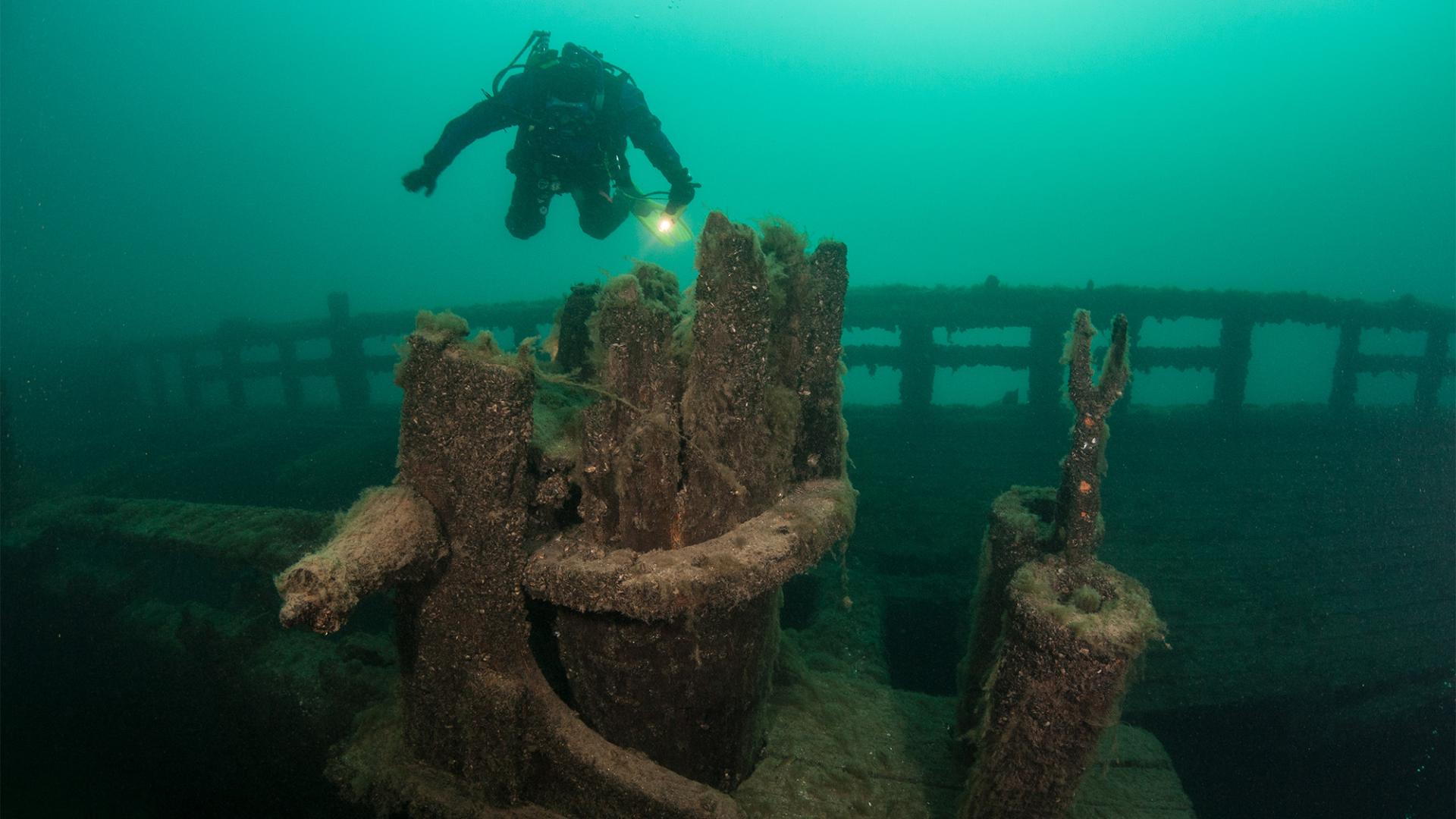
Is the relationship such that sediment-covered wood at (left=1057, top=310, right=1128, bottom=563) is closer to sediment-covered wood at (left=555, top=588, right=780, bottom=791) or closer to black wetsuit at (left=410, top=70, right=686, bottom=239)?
sediment-covered wood at (left=555, top=588, right=780, bottom=791)

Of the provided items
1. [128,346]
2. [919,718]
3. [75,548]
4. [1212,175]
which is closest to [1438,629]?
[919,718]

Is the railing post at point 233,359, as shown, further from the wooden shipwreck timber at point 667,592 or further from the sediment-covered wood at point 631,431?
the sediment-covered wood at point 631,431

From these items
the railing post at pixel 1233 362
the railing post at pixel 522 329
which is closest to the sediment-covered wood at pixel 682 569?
the railing post at pixel 522 329

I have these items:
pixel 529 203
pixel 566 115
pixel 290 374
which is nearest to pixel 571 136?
pixel 566 115

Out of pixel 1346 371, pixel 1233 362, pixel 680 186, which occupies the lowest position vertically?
pixel 1346 371

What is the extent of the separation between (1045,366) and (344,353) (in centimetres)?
1335

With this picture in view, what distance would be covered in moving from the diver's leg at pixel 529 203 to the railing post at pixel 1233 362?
10466 mm

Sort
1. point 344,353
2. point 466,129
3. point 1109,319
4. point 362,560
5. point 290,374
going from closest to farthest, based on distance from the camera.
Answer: point 362,560 → point 466,129 → point 1109,319 → point 344,353 → point 290,374

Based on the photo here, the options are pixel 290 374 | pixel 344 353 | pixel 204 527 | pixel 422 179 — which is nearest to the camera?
pixel 204 527

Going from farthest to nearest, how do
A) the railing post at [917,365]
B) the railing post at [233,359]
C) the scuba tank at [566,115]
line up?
the railing post at [233,359] → the railing post at [917,365] → the scuba tank at [566,115]

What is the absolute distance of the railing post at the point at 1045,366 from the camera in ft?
32.6

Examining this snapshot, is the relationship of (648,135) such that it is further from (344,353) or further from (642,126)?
(344,353)

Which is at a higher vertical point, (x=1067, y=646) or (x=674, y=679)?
(x=1067, y=646)

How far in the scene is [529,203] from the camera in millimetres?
6570
